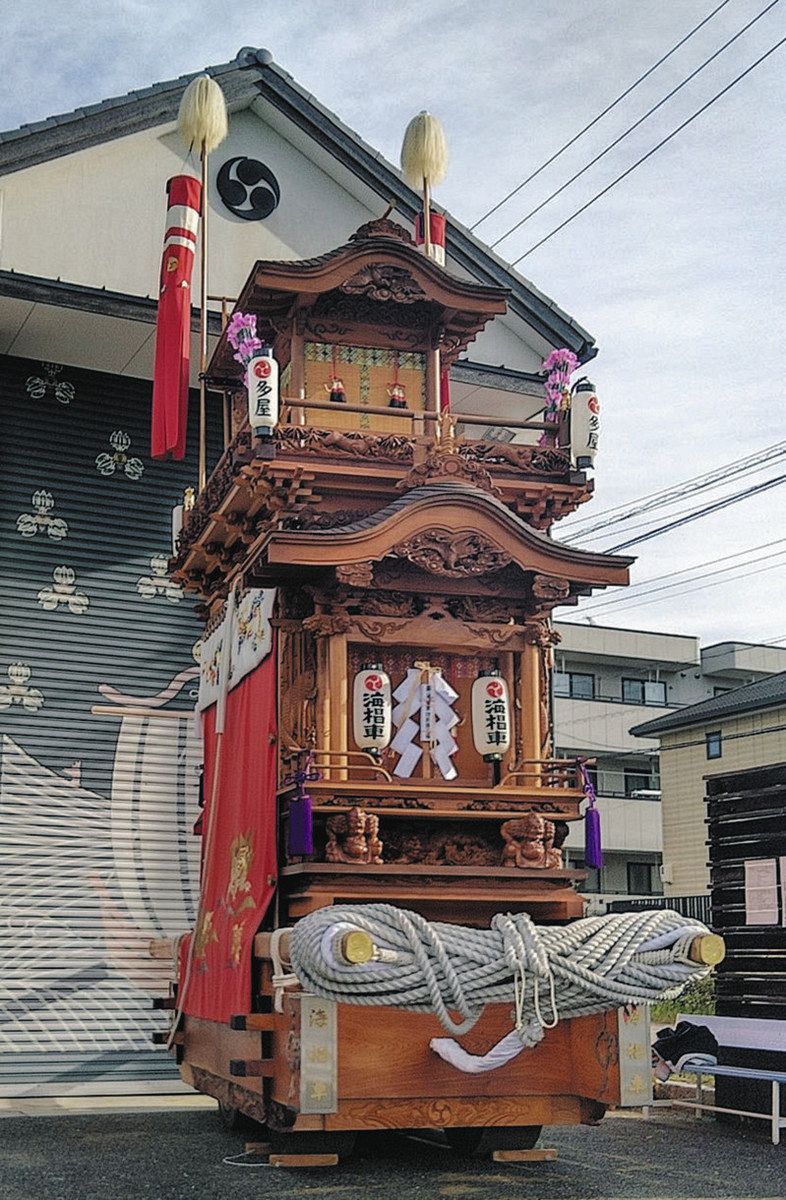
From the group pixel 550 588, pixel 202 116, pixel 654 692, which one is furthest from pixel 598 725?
pixel 550 588

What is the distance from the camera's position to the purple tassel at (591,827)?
375 inches

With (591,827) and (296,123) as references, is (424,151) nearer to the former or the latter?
(296,123)

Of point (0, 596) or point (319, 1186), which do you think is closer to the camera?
point (319, 1186)

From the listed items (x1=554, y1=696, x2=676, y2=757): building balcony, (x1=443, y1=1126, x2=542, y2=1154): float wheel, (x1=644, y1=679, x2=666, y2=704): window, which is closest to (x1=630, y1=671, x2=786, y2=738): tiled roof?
(x1=554, y1=696, x2=676, y2=757): building balcony

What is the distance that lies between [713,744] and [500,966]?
80.4 feet

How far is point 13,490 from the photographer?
1396 cm

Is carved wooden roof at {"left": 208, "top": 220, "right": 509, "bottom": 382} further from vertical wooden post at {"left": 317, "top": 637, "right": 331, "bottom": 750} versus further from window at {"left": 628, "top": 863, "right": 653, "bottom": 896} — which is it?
window at {"left": 628, "top": 863, "right": 653, "bottom": 896}

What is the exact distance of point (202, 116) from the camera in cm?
1284

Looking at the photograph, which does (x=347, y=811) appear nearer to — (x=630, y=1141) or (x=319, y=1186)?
(x=319, y=1186)

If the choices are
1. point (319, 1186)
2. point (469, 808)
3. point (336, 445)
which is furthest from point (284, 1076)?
point (336, 445)

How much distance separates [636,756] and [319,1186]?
3194 cm

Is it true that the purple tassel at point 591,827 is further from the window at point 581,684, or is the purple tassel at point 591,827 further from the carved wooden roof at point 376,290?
the window at point 581,684

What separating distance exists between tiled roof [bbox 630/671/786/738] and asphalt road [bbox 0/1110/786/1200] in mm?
18947

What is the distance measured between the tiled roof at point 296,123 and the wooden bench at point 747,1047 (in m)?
8.07
